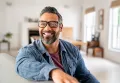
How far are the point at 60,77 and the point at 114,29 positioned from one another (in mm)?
7380

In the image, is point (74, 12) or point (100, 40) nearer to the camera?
point (100, 40)

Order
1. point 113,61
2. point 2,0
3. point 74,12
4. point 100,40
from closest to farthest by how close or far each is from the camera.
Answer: point 113,61 < point 100,40 < point 2,0 < point 74,12

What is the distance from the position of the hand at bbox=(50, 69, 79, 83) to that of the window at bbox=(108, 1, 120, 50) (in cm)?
706

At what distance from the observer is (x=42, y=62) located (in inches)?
39.6

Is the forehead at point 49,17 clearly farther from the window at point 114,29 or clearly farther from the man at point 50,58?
the window at point 114,29

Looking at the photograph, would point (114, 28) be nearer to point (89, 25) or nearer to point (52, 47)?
point (89, 25)

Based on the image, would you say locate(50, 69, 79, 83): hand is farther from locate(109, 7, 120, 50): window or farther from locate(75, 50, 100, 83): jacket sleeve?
locate(109, 7, 120, 50): window

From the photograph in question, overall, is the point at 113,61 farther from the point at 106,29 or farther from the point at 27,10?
the point at 27,10

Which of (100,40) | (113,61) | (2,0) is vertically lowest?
(113,61)

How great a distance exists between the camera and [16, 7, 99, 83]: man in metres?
0.79

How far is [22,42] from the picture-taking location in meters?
11.0

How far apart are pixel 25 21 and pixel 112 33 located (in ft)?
17.3

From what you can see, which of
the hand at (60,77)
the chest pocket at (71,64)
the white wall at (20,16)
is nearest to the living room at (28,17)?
the white wall at (20,16)

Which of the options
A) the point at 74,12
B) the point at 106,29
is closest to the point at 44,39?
the point at 106,29
